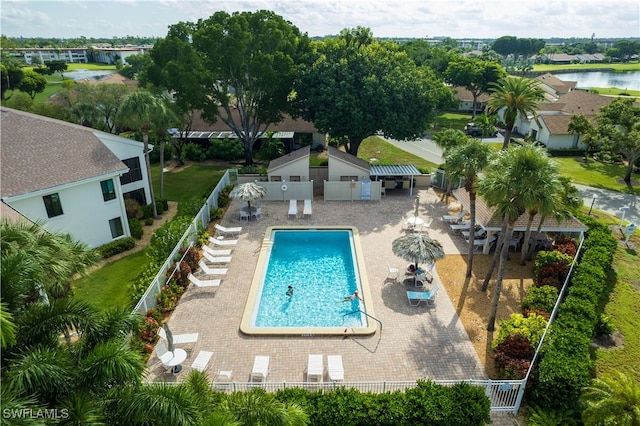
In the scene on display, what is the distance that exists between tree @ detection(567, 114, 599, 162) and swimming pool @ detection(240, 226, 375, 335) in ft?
110

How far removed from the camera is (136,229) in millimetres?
27781

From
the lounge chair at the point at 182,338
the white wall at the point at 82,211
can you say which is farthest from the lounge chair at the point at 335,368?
the white wall at the point at 82,211

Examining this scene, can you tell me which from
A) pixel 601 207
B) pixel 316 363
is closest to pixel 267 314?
pixel 316 363

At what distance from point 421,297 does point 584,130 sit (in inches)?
1555

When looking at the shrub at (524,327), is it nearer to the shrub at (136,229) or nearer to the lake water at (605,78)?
the shrub at (136,229)

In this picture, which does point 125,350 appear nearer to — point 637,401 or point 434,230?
point 637,401

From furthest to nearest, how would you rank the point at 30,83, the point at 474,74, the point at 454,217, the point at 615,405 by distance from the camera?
the point at 30,83
the point at 474,74
the point at 454,217
the point at 615,405

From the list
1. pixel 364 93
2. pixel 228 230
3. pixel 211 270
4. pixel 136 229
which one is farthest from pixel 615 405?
pixel 364 93

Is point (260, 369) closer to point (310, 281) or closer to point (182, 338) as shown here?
point (182, 338)

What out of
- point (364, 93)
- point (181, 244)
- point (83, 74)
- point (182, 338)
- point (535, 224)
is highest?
point (364, 93)

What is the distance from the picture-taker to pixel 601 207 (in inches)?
1284

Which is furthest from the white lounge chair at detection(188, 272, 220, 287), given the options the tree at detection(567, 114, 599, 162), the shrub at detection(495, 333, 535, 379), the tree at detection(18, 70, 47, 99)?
the tree at detection(18, 70, 47, 99)

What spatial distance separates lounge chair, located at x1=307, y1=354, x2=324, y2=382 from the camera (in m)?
15.6

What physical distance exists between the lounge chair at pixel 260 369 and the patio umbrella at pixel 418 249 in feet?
30.2
